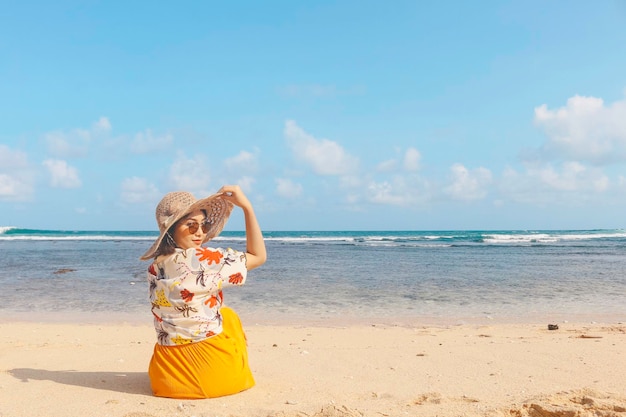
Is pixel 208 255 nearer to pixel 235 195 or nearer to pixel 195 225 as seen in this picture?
pixel 195 225

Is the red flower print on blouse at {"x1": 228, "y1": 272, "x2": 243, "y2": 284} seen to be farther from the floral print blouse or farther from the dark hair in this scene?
the dark hair

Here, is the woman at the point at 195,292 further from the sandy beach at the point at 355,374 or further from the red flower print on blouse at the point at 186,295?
the sandy beach at the point at 355,374

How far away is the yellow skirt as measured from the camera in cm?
371

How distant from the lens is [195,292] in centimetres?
360

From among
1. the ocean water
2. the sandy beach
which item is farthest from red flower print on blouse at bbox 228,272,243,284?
the ocean water

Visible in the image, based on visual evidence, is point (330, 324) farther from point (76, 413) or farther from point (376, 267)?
point (376, 267)

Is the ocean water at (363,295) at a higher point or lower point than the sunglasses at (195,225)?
lower

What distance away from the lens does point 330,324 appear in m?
7.77

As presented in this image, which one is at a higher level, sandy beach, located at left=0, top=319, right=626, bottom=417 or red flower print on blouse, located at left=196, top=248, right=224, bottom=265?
red flower print on blouse, located at left=196, top=248, right=224, bottom=265

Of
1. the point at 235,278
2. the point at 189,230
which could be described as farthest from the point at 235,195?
the point at 235,278

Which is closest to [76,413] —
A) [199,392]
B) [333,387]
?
[199,392]

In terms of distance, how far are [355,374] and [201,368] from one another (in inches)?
56.5

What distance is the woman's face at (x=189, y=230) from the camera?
3.65 m

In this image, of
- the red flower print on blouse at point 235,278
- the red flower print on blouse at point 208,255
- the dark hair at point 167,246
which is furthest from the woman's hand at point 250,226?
the dark hair at point 167,246
